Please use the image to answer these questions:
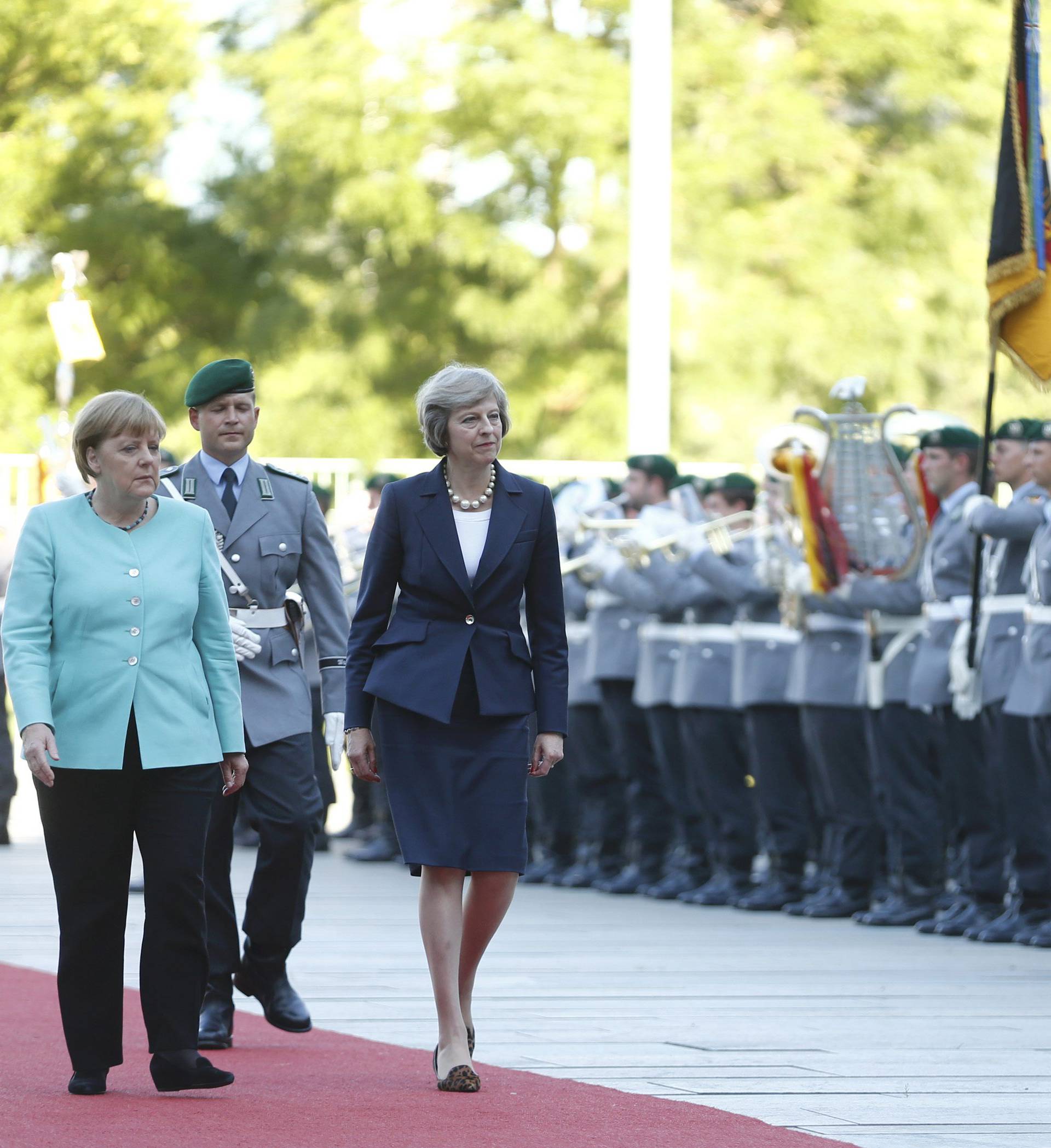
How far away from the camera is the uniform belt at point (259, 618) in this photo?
7645mm

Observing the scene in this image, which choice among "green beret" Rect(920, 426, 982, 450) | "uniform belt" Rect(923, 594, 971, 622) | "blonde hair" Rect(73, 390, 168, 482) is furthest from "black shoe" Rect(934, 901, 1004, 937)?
"blonde hair" Rect(73, 390, 168, 482)

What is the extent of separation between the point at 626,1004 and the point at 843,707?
331 centimetres

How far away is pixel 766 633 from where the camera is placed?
12148 millimetres

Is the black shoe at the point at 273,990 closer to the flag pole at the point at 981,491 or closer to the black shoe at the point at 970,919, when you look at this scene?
the flag pole at the point at 981,491

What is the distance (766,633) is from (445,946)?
18.2 feet

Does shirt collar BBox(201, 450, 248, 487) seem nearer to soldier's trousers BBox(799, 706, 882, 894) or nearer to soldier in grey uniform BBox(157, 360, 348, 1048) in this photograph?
soldier in grey uniform BBox(157, 360, 348, 1048)

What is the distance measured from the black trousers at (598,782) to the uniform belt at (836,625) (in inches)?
79.3

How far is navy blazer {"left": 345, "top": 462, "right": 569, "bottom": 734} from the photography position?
270 inches

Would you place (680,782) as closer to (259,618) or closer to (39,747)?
(259,618)

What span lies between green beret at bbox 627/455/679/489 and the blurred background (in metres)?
13.1

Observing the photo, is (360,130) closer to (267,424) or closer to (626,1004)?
(267,424)

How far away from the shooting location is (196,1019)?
6.60 metres

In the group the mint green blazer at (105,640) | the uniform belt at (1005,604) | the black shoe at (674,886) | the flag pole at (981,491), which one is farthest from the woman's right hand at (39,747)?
the black shoe at (674,886)

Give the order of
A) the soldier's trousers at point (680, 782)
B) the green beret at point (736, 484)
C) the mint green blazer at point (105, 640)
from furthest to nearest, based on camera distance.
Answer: the soldier's trousers at point (680, 782) → the green beret at point (736, 484) → the mint green blazer at point (105, 640)
